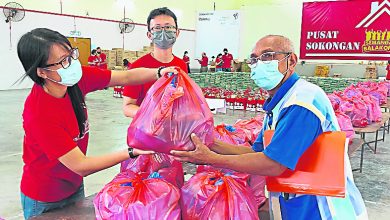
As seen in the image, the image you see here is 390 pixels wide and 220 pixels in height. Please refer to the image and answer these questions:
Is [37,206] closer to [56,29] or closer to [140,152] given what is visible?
[140,152]

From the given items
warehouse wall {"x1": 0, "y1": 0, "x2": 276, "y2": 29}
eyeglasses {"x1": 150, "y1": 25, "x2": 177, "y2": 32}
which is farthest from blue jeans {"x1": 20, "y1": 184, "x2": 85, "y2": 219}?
warehouse wall {"x1": 0, "y1": 0, "x2": 276, "y2": 29}

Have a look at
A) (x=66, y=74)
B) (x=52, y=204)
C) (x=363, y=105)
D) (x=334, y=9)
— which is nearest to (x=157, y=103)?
(x=66, y=74)

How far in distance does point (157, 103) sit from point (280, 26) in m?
16.9

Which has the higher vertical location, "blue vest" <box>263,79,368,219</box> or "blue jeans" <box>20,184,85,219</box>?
"blue vest" <box>263,79,368,219</box>

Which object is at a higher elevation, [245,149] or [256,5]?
[256,5]

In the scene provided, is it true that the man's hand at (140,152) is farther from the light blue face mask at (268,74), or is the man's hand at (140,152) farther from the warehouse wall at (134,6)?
the warehouse wall at (134,6)

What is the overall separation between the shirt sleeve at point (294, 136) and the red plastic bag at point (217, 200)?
0.62 feet

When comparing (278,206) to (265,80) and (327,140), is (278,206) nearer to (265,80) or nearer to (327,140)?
(327,140)

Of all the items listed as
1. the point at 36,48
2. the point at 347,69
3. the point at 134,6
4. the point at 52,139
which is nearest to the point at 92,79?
the point at 36,48

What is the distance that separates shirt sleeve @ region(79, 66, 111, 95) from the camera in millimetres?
1784

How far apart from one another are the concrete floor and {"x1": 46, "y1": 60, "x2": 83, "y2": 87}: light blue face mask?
225 cm

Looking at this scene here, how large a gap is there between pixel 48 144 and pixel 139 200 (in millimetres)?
398

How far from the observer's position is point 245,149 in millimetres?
1684

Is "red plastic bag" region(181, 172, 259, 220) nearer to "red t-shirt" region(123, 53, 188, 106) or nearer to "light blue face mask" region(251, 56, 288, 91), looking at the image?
"light blue face mask" region(251, 56, 288, 91)
